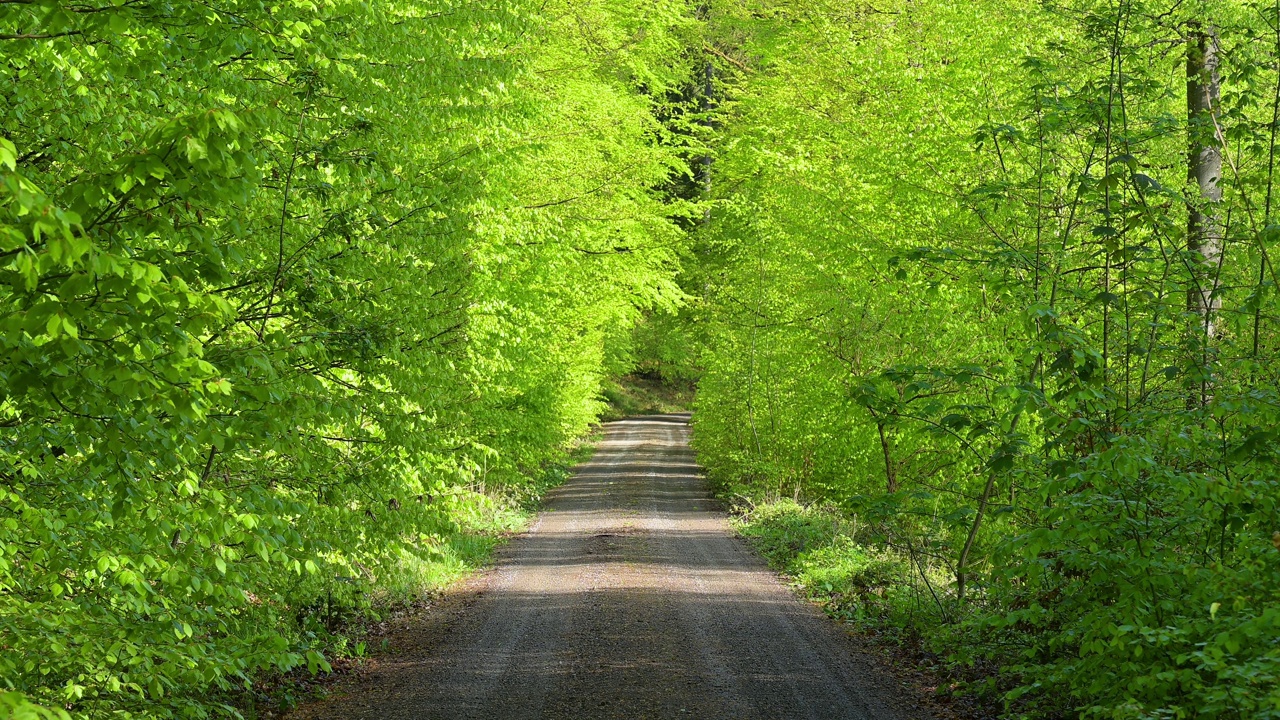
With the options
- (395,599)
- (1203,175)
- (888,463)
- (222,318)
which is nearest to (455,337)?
(222,318)

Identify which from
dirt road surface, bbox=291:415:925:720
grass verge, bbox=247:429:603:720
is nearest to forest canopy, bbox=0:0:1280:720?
grass verge, bbox=247:429:603:720

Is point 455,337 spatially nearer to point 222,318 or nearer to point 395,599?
point 222,318

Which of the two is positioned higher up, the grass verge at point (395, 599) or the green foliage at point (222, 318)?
the green foliage at point (222, 318)

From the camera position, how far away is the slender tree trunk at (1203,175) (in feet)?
20.9

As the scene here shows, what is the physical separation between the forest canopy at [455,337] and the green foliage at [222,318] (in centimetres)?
3

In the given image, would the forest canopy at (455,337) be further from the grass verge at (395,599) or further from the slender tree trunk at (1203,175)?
the grass verge at (395,599)

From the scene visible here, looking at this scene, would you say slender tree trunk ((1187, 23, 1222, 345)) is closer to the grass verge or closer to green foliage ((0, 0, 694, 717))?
green foliage ((0, 0, 694, 717))

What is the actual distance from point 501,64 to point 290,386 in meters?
4.51

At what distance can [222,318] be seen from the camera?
390 cm

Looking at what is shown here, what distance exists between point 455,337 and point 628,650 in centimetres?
364

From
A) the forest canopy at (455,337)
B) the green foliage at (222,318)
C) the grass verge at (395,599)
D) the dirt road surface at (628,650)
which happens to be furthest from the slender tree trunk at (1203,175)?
the grass verge at (395,599)

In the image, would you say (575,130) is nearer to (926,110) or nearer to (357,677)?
(926,110)

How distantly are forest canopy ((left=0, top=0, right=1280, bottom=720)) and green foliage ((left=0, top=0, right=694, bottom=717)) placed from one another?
0.03 m

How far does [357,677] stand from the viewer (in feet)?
30.5
